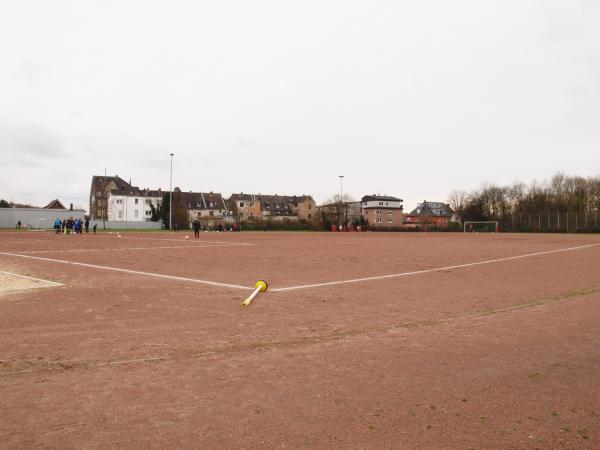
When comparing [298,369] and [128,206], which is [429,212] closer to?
[128,206]

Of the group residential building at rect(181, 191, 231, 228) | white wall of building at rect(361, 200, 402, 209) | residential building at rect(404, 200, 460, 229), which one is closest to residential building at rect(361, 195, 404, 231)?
white wall of building at rect(361, 200, 402, 209)

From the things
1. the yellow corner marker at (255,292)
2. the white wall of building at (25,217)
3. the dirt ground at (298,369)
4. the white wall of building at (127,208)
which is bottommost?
the dirt ground at (298,369)

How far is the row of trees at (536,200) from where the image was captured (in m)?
82.8

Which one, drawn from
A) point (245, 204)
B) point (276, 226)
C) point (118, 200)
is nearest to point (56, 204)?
point (118, 200)

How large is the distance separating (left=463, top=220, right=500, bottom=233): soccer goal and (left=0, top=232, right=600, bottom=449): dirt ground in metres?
79.4

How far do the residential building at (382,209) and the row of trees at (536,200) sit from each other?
2896 cm

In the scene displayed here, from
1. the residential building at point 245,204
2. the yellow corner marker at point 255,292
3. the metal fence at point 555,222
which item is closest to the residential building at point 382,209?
the residential building at point 245,204

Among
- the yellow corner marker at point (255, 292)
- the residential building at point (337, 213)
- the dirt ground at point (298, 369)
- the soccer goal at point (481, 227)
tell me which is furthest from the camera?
the residential building at point (337, 213)

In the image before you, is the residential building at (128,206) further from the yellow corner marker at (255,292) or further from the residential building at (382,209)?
the yellow corner marker at (255,292)

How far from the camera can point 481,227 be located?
8775 centimetres

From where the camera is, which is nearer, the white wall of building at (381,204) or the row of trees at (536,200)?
the row of trees at (536,200)

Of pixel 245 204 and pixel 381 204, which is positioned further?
pixel 245 204

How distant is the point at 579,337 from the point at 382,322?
299cm

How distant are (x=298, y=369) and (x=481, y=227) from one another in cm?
8912
